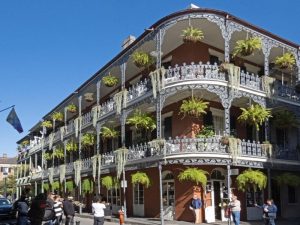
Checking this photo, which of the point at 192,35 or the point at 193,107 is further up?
the point at 192,35

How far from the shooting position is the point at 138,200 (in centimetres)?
2894

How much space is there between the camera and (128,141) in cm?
3209

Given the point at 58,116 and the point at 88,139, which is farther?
the point at 58,116

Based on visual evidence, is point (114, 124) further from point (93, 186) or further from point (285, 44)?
point (285, 44)

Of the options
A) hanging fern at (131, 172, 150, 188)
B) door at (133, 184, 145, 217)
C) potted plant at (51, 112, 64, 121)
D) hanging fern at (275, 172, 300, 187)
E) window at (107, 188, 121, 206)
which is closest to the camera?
hanging fern at (275, 172, 300, 187)

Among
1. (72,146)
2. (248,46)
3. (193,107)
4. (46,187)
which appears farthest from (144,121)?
(46,187)

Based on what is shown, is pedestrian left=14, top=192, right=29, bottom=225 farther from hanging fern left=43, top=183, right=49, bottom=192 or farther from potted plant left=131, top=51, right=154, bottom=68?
hanging fern left=43, top=183, right=49, bottom=192

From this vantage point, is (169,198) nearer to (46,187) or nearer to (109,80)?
(109,80)

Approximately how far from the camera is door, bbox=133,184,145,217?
93.0 feet

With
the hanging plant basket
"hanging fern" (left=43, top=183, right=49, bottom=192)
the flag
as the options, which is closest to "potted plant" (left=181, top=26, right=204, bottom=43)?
the flag

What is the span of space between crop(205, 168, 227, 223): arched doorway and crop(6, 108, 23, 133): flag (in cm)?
1113

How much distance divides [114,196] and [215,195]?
10200 mm

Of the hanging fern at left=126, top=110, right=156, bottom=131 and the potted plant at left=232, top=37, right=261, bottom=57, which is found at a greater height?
the potted plant at left=232, top=37, right=261, bottom=57

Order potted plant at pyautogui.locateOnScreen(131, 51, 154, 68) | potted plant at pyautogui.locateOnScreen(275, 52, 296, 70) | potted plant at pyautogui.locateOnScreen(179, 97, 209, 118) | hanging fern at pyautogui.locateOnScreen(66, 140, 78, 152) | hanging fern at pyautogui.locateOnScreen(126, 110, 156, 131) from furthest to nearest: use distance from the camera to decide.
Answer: hanging fern at pyautogui.locateOnScreen(66, 140, 78, 152)
potted plant at pyautogui.locateOnScreen(131, 51, 154, 68)
potted plant at pyautogui.locateOnScreen(275, 52, 296, 70)
hanging fern at pyautogui.locateOnScreen(126, 110, 156, 131)
potted plant at pyautogui.locateOnScreen(179, 97, 209, 118)
